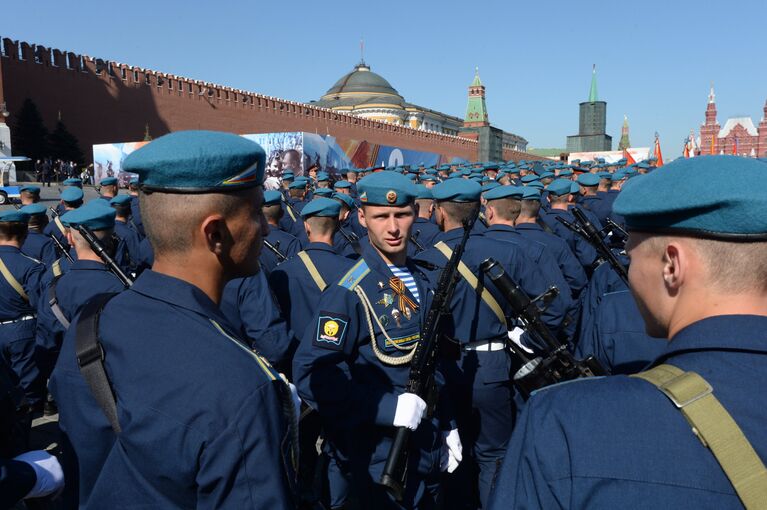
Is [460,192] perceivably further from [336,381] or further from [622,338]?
[336,381]

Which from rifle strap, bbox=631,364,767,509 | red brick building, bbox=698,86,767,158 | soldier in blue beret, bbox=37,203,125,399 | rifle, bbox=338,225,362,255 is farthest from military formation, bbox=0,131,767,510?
red brick building, bbox=698,86,767,158

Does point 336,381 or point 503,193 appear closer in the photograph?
point 336,381

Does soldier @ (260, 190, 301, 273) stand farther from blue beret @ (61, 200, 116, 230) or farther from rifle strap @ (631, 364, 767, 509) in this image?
rifle strap @ (631, 364, 767, 509)

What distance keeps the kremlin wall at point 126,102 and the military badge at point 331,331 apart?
94.3 feet

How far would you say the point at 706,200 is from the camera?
1.08m

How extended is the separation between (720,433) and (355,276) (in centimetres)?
195

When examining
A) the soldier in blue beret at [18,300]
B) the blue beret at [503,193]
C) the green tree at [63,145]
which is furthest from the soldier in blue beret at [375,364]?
the green tree at [63,145]

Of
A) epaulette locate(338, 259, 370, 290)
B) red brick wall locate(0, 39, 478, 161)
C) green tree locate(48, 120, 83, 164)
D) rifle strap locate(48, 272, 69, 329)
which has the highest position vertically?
red brick wall locate(0, 39, 478, 161)

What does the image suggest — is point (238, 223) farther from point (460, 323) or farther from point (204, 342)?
point (460, 323)

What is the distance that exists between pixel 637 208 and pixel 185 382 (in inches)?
39.2

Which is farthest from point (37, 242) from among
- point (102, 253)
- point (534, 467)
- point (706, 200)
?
point (706, 200)

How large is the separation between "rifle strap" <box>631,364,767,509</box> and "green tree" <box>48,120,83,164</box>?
1222 inches

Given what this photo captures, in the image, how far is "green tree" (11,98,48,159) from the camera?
2617 centimetres

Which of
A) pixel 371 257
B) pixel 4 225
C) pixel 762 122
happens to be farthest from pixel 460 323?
pixel 762 122
